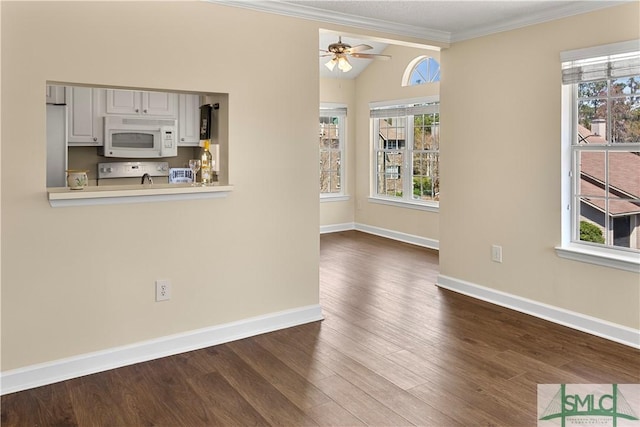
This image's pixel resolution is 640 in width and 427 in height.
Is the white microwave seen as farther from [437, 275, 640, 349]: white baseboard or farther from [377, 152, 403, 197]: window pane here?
[437, 275, 640, 349]: white baseboard

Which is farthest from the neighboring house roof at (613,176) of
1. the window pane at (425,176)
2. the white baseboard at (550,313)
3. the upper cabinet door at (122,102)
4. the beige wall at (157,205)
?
the upper cabinet door at (122,102)

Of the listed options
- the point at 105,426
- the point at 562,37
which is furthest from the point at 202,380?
the point at 562,37

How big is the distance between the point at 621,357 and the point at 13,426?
346 cm

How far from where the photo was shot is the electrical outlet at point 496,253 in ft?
13.6

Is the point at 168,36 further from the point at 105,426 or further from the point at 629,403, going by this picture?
the point at 629,403

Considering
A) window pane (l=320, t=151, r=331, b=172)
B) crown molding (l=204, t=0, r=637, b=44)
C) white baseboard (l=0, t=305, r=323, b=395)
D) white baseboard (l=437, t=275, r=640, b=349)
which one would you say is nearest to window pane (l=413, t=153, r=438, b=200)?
window pane (l=320, t=151, r=331, b=172)

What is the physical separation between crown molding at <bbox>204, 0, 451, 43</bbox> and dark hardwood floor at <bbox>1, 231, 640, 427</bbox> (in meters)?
2.28

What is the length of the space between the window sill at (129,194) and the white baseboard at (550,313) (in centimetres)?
241

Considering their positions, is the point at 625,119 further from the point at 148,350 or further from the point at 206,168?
the point at 148,350

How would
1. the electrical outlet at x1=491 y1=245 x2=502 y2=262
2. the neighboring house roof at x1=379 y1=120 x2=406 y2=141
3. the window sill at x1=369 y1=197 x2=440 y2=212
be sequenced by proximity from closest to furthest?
the electrical outlet at x1=491 y1=245 x2=502 y2=262 → the window sill at x1=369 y1=197 x2=440 y2=212 → the neighboring house roof at x1=379 y1=120 x2=406 y2=141

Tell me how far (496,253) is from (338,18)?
2343 mm

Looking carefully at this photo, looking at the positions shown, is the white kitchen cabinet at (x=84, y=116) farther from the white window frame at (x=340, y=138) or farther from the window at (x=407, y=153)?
the window at (x=407, y=153)

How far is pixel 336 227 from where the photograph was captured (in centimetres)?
796

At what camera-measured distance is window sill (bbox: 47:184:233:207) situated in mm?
2752
